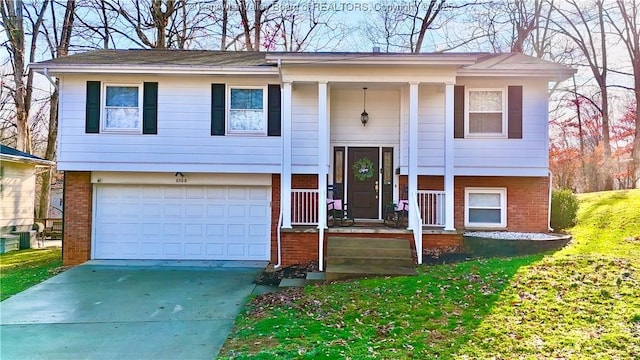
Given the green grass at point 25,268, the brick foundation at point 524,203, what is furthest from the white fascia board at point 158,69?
the brick foundation at point 524,203

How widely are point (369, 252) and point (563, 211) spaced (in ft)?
19.3

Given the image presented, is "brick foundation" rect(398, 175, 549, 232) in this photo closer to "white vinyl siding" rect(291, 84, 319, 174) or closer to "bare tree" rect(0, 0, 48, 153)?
"white vinyl siding" rect(291, 84, 319, 174)

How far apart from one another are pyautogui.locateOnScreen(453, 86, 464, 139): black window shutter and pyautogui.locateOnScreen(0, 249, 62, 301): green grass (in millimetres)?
10502

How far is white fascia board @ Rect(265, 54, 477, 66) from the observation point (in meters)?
9.51

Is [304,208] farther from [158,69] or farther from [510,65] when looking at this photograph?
[510,65]

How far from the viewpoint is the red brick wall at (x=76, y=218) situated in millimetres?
11305

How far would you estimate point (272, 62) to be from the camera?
10266 millimetres

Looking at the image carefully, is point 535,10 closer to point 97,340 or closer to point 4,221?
point 97,340

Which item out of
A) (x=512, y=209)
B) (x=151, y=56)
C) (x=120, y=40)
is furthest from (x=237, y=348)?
(x=120, y=40)

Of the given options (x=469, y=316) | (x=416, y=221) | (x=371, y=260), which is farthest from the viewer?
(x=416, y=221)

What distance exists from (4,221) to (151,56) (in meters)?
9.11

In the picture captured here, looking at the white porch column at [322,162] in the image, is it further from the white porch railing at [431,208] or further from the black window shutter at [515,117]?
the black window shutter at [515,117]

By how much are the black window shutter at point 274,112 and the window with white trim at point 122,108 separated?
10.9 ft

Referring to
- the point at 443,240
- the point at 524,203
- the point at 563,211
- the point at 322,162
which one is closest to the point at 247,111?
the point at 322,162
